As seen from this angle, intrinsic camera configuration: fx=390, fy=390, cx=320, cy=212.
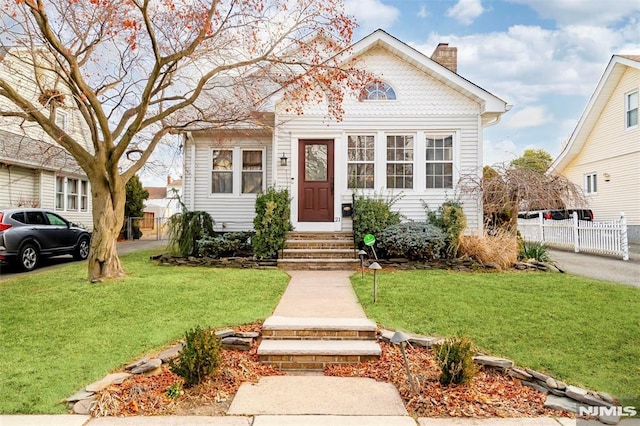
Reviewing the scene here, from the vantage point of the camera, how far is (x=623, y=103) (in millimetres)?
15703

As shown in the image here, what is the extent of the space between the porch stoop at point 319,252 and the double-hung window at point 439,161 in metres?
2.95

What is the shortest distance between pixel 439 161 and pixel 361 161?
7.28ft

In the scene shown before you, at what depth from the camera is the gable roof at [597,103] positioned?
1505 cm

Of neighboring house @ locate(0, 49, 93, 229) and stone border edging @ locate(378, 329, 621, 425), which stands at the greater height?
neighboring house @ locate(0, 49, 93, 229)

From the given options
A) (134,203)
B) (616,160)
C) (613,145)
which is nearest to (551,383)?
(616,160)

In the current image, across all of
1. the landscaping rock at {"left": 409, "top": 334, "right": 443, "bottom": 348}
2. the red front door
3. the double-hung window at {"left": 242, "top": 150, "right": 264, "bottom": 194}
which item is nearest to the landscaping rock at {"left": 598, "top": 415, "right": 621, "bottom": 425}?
the landscaping rock at {"left": 409, "top": 334, "right": 443, "bottom": 348}

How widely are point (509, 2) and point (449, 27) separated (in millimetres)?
2126

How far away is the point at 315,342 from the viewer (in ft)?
15.3

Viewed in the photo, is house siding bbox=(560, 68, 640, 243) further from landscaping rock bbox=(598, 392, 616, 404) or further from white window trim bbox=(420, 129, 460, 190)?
landscaping rock bbox=(598, 392, 616, 404)

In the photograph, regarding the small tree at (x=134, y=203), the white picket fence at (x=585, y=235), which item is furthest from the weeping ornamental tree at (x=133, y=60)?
the small tree at (x=134, y=203)

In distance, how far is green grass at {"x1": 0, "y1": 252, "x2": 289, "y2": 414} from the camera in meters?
3.73

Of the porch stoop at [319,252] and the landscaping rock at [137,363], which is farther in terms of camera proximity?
the porch stoop at [319,252]

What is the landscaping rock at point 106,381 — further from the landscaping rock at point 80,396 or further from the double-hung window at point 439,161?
the double-hung window at point 439,161

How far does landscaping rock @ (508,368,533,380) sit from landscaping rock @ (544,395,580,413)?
0.93ft
